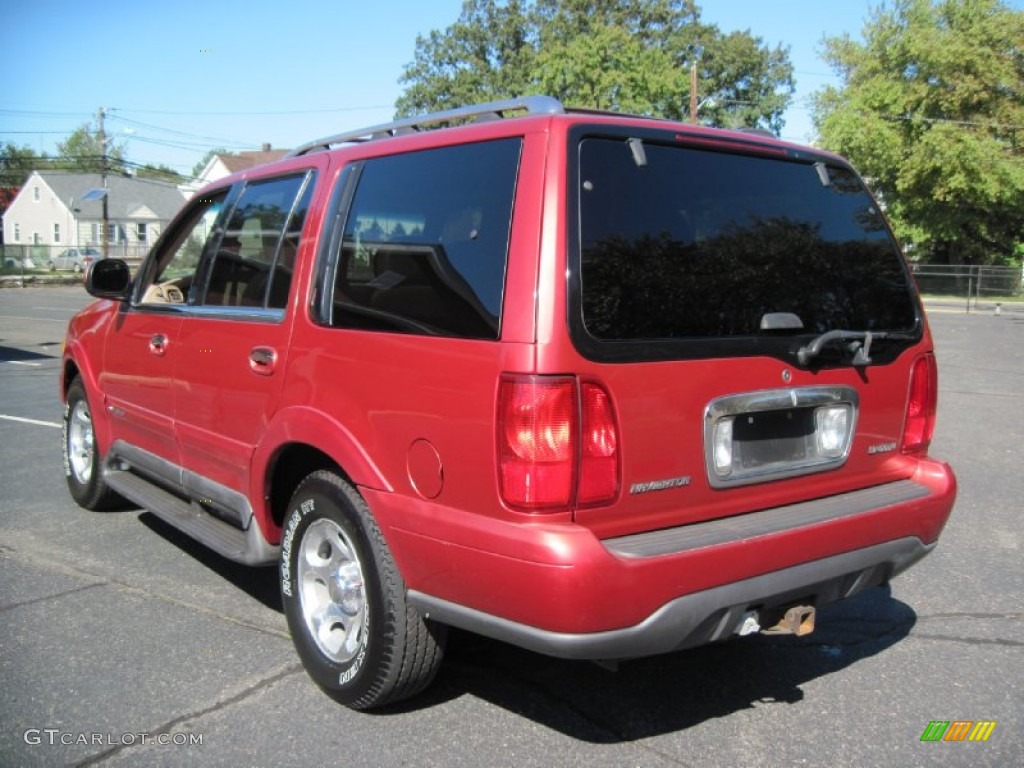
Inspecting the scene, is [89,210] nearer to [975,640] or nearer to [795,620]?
[975,640]

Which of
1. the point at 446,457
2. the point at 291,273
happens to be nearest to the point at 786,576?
the point at 446,457

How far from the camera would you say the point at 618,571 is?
259 cm

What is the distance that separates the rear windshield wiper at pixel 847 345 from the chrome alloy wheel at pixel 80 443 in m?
4.22

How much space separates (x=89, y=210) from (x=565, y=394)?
69828mm

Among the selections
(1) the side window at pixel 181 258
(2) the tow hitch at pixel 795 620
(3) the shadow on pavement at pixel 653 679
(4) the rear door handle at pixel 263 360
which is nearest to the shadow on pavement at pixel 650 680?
(3) the shadow on pavement at pixel 653 679

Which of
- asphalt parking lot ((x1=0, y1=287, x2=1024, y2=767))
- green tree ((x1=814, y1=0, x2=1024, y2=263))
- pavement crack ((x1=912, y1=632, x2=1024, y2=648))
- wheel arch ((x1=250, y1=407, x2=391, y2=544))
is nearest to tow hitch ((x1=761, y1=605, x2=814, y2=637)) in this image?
asphalt parking lot ((x1=0, y1=287, x2=1024, y2=767))

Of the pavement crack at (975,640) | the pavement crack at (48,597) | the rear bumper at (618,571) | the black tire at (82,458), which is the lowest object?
the pavement crack at (48,597)

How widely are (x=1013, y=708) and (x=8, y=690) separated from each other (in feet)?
11.8

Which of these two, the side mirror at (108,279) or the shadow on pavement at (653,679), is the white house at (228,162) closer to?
the side mirror at (108,279)

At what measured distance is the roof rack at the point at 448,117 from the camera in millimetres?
3031

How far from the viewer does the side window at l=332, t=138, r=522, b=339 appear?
2.83m

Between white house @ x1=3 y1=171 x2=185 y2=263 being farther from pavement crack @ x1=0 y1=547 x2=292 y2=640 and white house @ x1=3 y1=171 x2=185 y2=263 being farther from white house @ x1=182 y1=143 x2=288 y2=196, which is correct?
pavement crack @ x1=0 y1=547 x2=292 y2=640

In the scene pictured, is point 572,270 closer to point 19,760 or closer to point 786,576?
point 786,576

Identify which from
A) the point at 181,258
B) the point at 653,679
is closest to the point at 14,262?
the point at 181,258
